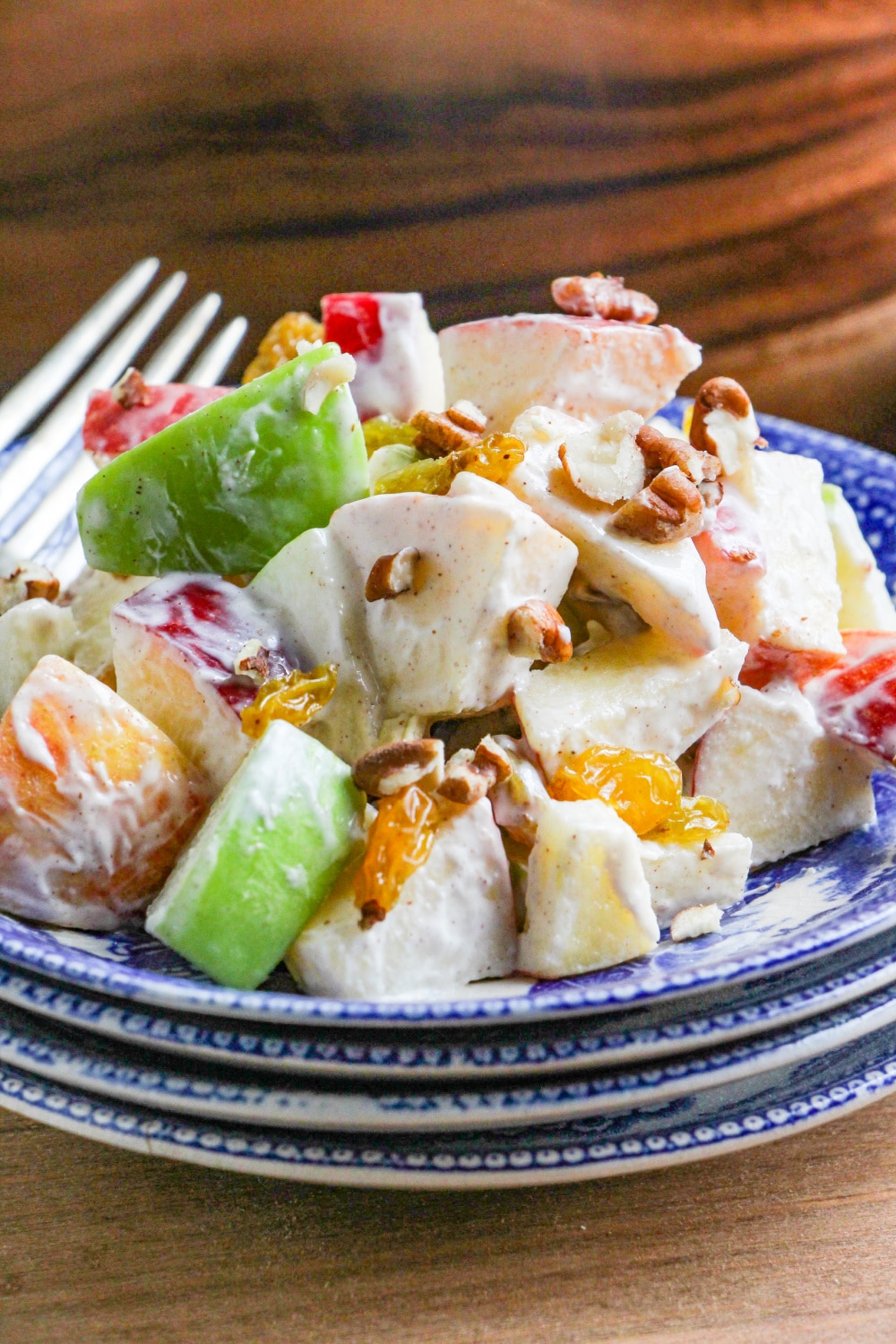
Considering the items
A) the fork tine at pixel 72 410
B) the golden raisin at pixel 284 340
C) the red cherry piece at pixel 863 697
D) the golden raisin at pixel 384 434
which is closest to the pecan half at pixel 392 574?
the golden raisin at pixel 384 434

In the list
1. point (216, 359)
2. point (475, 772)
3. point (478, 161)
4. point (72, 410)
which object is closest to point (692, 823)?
point (475, 772)

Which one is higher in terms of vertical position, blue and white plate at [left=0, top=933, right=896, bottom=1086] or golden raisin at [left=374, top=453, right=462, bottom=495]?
golden raisin at [left=374, top=453, right=462, bottom=495]

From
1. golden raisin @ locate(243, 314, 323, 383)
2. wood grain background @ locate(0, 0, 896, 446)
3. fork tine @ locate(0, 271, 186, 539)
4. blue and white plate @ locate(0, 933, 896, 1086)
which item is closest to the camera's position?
blue and white plate @ locate(0, 933, 896, 1086)

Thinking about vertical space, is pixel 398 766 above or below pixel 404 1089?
above

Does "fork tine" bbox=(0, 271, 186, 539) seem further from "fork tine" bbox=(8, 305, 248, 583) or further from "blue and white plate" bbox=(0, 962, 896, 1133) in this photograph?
"blue and white plate" bbox=(0, 962, 896, 1133)

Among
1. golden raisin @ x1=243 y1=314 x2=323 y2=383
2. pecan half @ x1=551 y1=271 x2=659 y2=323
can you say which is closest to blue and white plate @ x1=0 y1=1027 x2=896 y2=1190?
pecan half @ x1=551 y1=271 x2=659 y2=323

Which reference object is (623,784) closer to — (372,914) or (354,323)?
(372,914)

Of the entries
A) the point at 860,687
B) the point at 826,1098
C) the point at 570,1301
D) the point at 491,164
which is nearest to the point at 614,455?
the point at 860,687
